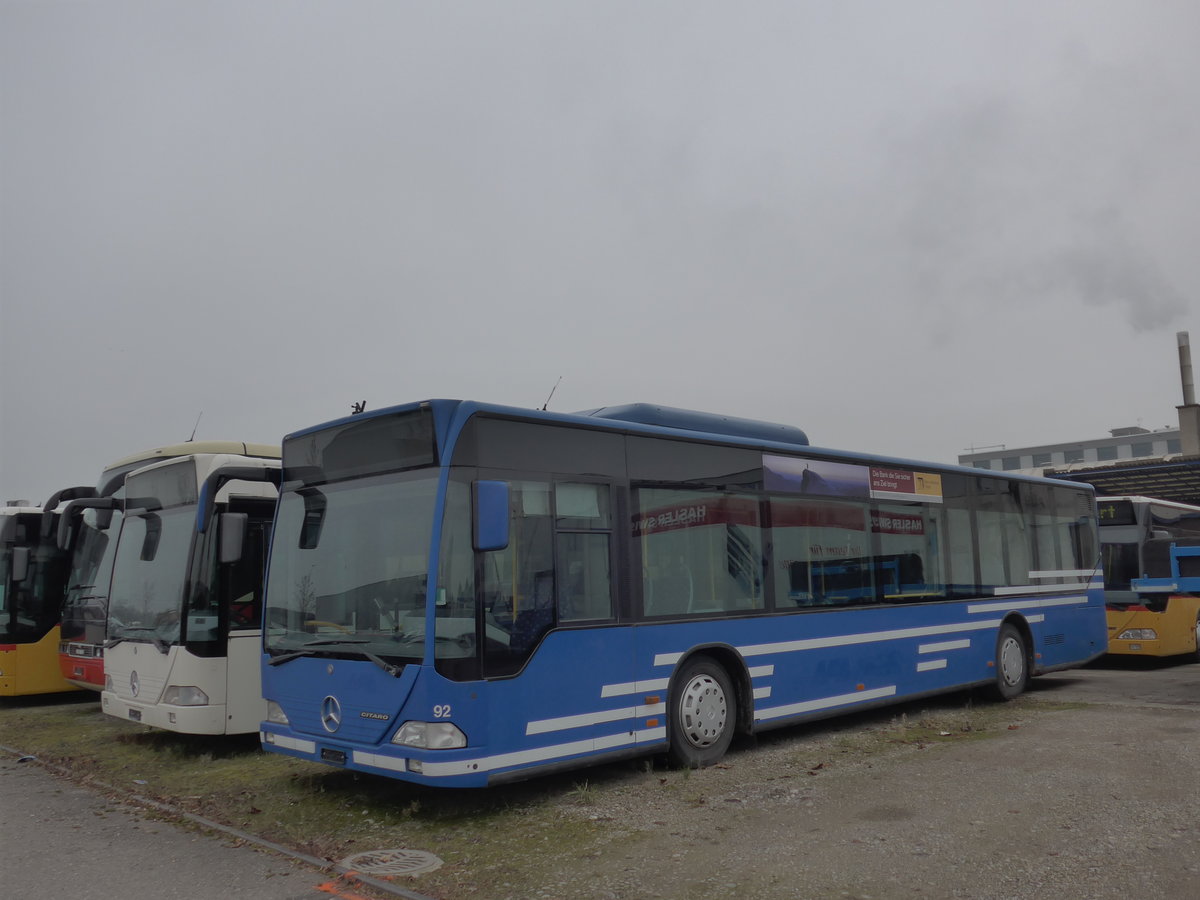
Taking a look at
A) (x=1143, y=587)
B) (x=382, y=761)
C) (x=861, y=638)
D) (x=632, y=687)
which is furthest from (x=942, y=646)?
(x=1143, y=587)

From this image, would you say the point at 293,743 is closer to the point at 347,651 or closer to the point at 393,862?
the point at 347,651

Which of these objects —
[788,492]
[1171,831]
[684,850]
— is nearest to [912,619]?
[788,492]

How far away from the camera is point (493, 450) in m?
7.30

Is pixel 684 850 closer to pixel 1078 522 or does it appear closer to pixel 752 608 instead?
pixel 752 608

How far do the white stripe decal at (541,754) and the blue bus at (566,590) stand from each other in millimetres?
17

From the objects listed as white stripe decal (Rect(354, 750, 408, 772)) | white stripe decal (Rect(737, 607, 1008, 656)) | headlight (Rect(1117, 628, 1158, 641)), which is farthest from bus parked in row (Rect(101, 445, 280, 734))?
headlight (Rect(1117, 628, 1158, 641))

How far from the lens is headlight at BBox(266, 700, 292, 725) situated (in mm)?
7852

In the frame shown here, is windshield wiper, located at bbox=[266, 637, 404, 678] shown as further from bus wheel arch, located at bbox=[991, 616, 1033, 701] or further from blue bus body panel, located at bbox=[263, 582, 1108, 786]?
bus wheel arch, located at bbox=[991, 616, 1033, 701]

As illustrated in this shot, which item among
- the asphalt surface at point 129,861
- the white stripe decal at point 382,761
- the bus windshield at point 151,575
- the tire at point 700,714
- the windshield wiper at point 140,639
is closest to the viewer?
the asphalt surface at point 129,861

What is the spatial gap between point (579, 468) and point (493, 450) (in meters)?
0.90

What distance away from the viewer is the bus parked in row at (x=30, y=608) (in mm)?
14234

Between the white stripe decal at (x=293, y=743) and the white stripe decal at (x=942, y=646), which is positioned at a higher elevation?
the white stripe decal at (x=942, y=646)

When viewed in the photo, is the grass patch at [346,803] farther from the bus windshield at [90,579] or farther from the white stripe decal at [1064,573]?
the white stripe decal at [1064,573]

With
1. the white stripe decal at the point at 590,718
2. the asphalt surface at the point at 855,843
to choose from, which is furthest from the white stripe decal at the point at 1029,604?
the white stripe decal at the point at 590,718
